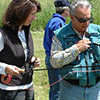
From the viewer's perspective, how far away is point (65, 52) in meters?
2.33

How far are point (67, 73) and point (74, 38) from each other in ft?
0.99

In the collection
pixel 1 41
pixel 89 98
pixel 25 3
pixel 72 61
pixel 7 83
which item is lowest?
pixel 89 98

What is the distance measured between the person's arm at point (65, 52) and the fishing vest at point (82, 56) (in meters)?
0.05

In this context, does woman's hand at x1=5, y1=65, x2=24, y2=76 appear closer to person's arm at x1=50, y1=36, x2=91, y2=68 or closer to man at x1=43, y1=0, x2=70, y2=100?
person's arm at x1=50, y1=36, x2=91, y2=68

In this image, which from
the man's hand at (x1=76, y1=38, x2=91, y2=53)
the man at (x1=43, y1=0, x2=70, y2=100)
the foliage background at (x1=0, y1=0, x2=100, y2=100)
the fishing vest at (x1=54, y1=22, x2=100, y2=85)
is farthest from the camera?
A: the foliage background at (x1=0, y1=0, x2=100, y2=100)

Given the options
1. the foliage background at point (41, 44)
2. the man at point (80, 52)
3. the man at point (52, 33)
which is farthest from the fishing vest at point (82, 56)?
the foliage background at point (41, 44)

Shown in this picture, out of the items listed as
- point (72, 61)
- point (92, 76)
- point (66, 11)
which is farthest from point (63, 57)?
point (66, 11)

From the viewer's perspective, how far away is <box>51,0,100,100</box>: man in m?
2.36

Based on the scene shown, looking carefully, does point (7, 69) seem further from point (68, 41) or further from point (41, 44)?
point (41, 44)

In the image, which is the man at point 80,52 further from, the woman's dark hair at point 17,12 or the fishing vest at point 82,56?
the woman's dark hair at point 17,12

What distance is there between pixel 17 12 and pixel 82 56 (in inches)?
26.3

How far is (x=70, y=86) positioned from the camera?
2520mm

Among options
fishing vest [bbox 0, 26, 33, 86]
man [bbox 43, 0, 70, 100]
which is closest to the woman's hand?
fishing vest [bbox 0, 26, 33, 86]

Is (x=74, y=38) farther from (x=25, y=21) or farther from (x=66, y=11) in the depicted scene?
(x=66, y=11)
